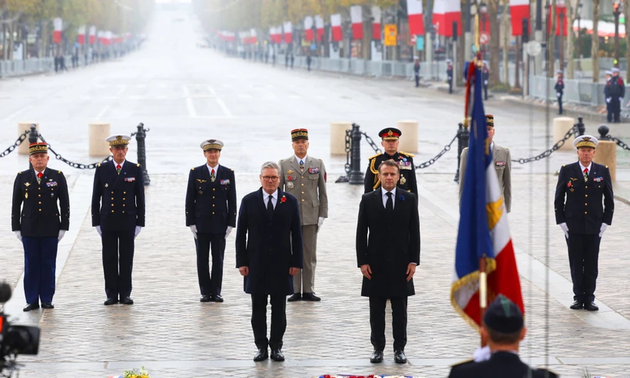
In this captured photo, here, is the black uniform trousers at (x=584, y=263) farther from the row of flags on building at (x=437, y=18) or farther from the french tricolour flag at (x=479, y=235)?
the row of flags on building at (x=437, y=18)

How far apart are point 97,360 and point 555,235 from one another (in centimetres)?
843

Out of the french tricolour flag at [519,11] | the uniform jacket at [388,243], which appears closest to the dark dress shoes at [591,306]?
the uniform jacket at [388,243]

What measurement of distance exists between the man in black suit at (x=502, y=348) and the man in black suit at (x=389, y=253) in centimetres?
427

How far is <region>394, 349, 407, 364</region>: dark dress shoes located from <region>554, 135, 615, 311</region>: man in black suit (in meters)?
2.72

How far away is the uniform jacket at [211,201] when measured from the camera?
11.9m

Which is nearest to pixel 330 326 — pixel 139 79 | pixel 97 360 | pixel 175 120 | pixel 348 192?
pixel 97 360

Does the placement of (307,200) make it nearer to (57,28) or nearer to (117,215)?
(117,215)

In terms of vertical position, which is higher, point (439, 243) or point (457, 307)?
point (457, 307)

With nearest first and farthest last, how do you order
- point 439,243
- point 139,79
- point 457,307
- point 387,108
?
1. point 457,307
2. point 439,243
3. point 387,108
4. point 139,79

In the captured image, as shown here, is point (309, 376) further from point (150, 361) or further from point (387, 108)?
point (387, 108)

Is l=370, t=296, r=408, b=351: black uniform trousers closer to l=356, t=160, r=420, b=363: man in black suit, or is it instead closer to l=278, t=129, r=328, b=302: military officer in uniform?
l=356, t=160, r=420, b=363: man in black suit

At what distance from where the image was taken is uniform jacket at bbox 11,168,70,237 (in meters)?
11.5

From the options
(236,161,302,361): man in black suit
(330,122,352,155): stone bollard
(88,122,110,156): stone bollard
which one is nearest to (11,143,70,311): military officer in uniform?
(236,161,302,361): man in black suit

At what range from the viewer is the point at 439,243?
15.6 m
